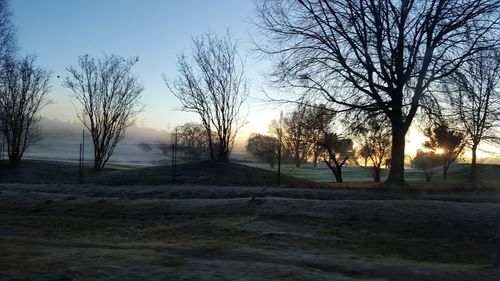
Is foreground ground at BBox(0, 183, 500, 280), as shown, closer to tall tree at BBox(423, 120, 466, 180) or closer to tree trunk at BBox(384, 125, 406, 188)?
tree trunk at BBox(384, 125, 406, 188)

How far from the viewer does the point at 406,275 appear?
8172 millimetres

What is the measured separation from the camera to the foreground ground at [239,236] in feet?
25.6

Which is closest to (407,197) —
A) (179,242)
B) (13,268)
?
(179,242)

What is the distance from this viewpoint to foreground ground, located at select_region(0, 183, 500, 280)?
25.6ft

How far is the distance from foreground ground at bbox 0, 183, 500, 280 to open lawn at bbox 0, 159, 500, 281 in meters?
0.03

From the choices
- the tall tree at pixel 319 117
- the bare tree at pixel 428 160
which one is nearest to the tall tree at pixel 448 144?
the bare tree at pixel 428 160

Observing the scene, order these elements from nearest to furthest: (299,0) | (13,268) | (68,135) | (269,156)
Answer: (13,268), (299,0), (269,156), (68,135)

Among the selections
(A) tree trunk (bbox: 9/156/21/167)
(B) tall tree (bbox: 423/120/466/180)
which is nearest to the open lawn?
(B) tall tree (bbox: 423/120/466/180)

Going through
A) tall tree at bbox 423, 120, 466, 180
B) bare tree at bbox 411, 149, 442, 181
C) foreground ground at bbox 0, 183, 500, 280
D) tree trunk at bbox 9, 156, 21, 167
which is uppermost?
tall tree at bbox 423, 120, 466, 180

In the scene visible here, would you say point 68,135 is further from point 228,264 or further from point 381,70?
point 228,264

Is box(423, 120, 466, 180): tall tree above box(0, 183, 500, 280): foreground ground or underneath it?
above

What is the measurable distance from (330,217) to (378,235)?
74.7 inches

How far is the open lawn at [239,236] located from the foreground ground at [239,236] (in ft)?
0.09

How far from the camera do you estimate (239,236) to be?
11539mm
